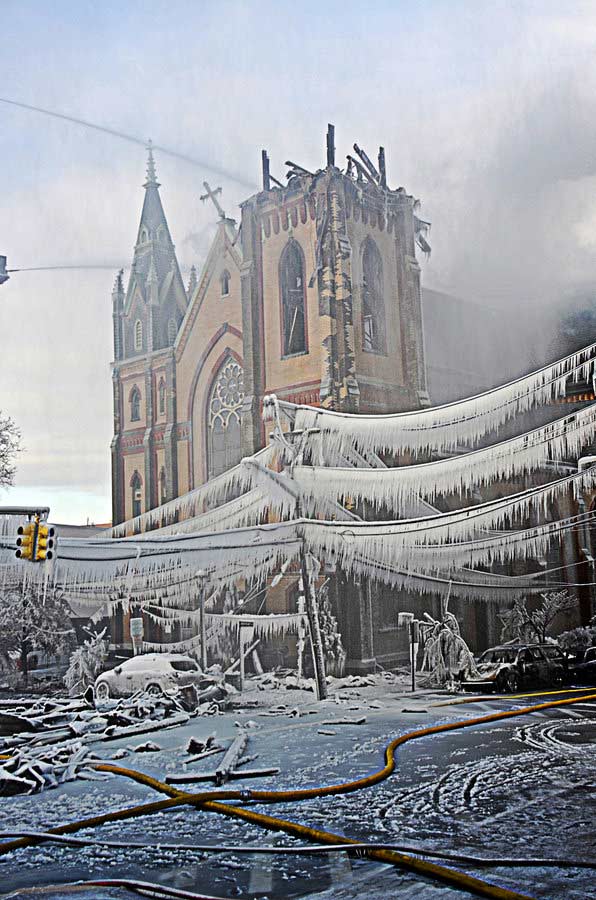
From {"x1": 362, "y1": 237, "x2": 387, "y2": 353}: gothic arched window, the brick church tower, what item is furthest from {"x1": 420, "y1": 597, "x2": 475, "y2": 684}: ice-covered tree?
{"x1": 362, "y1": 237, "x2": 387, "y2": 353}: gothic arched window

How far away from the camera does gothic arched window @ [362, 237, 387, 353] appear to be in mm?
14469

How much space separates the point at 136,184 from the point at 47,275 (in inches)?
83.6

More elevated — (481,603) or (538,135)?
(538,135)

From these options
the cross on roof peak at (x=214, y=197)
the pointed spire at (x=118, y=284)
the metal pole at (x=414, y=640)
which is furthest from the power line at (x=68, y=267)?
the metal pole at (x=414, y=640)

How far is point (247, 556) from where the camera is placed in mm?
13438

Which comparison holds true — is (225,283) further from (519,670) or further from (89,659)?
(519,670)

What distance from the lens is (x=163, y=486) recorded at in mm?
15422

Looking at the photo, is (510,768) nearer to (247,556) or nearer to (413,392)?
(247,556)

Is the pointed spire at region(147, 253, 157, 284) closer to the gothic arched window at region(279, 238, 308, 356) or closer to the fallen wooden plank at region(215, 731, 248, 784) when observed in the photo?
the gothic arched window at region(279, 238, 308, 356)

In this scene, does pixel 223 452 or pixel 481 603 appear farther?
pixel 223 452

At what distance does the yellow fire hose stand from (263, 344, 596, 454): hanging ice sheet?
182 inches

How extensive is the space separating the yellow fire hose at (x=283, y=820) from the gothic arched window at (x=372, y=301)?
265 inches

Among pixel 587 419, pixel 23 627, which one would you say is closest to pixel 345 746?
pixel 587 419

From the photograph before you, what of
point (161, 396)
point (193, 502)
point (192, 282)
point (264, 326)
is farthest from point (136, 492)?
point (192, 282)
